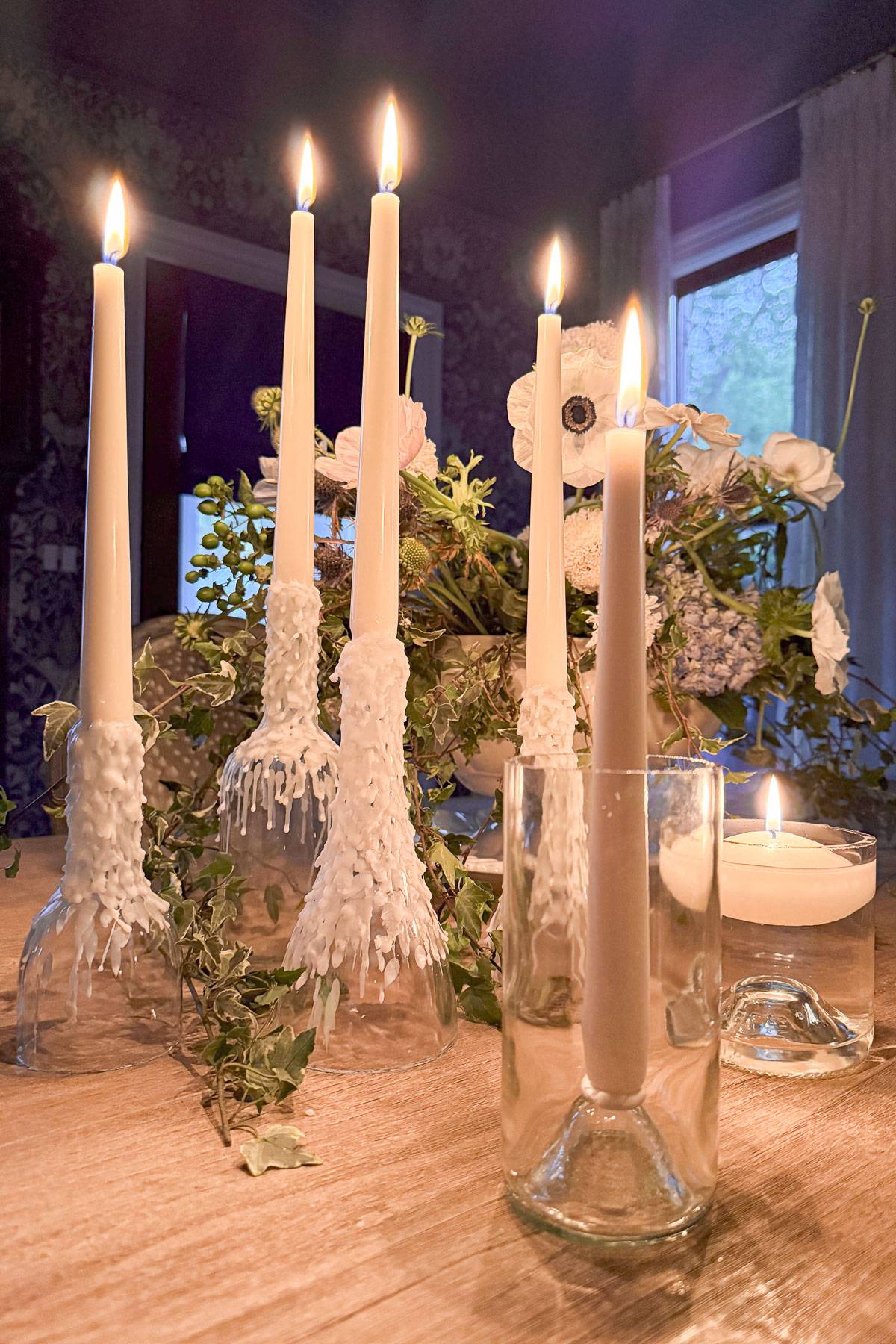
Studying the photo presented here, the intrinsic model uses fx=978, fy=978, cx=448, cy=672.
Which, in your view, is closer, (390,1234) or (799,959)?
(390,1234)

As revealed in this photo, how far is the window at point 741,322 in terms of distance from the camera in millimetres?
3910

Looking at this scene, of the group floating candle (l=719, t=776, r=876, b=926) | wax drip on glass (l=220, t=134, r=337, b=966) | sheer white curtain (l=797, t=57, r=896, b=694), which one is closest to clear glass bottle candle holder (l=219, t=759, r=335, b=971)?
wax drip on glass (l=220, t=134, r=337, b=966)

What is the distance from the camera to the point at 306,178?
1.73 ft

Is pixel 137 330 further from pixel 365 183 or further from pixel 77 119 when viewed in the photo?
pixel 365 183

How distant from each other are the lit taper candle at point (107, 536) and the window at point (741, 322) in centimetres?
369

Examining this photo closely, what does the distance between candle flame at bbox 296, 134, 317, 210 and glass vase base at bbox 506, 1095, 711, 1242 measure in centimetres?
47

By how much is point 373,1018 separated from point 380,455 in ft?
0.86

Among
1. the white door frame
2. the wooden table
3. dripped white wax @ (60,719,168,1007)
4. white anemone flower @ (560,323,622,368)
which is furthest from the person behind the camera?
the white door frame

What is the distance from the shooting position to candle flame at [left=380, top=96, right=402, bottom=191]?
48 cm

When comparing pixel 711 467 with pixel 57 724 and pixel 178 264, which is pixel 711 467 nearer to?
pixel 57 724

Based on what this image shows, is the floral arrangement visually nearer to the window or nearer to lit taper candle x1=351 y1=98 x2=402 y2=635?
lit taper candle x1=351 y1=98 x2=402 y2=635

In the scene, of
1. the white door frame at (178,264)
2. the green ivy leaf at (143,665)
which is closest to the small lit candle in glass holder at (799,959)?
the green ivy leaf at (143,665)

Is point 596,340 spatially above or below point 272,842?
above

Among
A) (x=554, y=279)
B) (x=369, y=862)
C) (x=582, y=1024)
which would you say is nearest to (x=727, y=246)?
(x=554, y=279)
